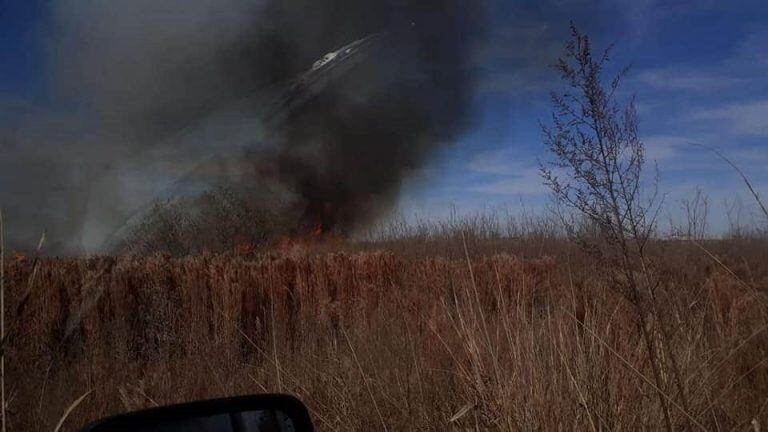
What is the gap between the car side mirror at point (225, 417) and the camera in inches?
52.7

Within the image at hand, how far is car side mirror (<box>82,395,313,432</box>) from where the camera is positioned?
1338 millimetres

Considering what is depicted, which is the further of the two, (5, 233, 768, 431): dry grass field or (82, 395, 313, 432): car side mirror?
(5, 233, 768, 431): dry grass field

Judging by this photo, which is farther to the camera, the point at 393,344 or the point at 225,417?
the point at 393,344

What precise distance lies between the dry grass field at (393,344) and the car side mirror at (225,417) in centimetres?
41

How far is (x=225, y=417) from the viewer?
157cm

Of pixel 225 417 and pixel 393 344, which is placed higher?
pixel 225 417

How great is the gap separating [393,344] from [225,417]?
3553 mm

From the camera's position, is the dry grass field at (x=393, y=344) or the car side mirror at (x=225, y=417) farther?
the dry grass field at (x=393, y=344)

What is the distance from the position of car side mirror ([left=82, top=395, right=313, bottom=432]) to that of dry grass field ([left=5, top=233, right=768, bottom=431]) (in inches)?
16.0

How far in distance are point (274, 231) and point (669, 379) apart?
22.3 m

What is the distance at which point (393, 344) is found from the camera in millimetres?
5051

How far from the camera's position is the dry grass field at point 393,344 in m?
3.17

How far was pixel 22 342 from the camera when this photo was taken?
518 cm

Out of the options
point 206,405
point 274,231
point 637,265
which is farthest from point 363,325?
point 274,231
